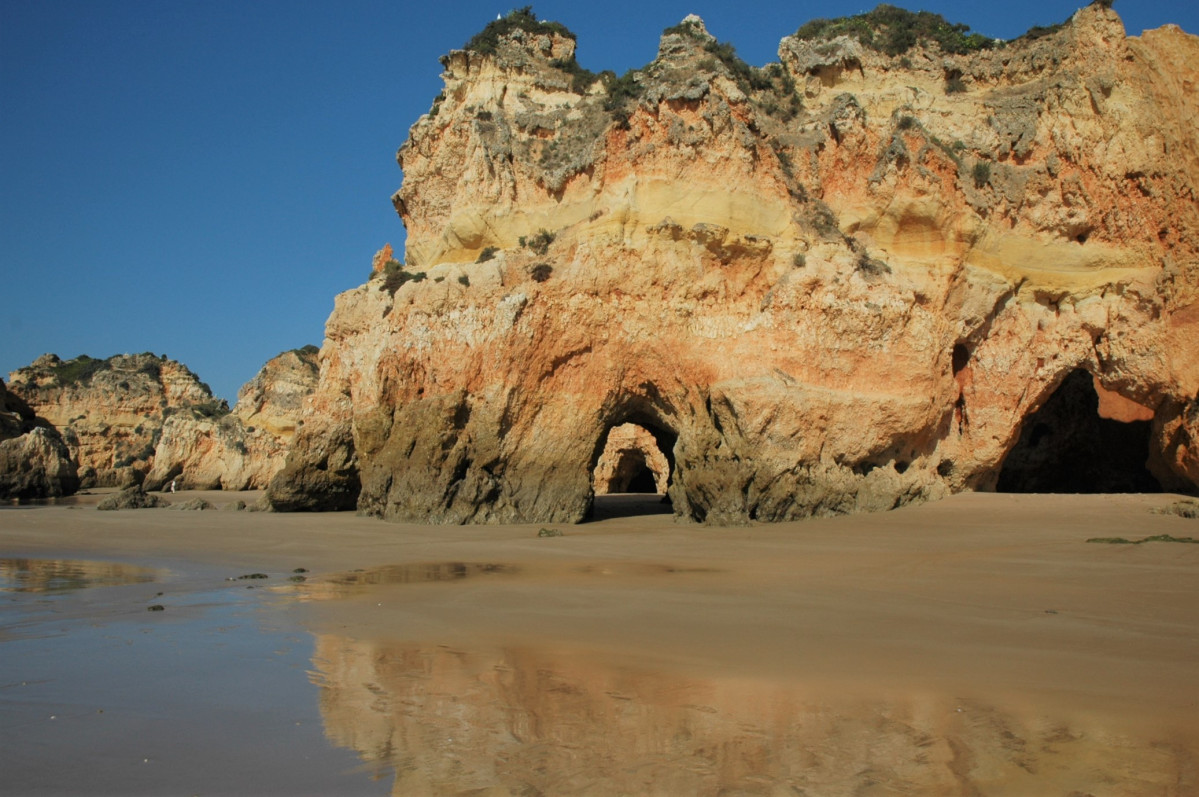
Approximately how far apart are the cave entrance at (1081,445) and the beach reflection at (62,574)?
17537mm

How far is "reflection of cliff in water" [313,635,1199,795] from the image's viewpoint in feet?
10.1

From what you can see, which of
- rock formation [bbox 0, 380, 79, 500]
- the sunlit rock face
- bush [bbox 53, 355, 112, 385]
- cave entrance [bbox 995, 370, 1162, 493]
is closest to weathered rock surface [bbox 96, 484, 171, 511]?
the sunlit rock face

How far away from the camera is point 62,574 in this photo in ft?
28.0

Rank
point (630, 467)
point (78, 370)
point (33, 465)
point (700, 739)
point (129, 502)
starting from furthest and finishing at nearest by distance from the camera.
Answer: point (78, 370) → point (630, 467) → point (33, 465) → point (129, 502) → point (700, 739)

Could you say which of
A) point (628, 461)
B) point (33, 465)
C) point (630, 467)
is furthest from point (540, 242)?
point (33, 465)

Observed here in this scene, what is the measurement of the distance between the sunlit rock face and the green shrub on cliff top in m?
1.46

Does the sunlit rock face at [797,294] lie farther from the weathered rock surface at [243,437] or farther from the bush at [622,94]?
the weathered rock surface at [243,437]

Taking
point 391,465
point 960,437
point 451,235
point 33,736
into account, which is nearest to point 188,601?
point 33,736

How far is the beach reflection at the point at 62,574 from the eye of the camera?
773cm

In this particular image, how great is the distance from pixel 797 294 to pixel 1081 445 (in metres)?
9.63

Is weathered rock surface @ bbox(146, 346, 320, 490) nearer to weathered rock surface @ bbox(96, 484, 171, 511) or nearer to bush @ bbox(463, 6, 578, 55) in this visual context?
weathered rock surface @ bbox(96, 484, 171, 511)

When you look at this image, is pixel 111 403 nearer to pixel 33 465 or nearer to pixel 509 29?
pixel 33 465

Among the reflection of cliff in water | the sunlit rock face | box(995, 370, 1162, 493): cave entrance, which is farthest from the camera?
box(995, 370, 1162, 493): cave entrance

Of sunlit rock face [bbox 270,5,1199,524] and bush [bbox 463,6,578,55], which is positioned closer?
sunlit rock face [bbox 270,5,1199,524]
